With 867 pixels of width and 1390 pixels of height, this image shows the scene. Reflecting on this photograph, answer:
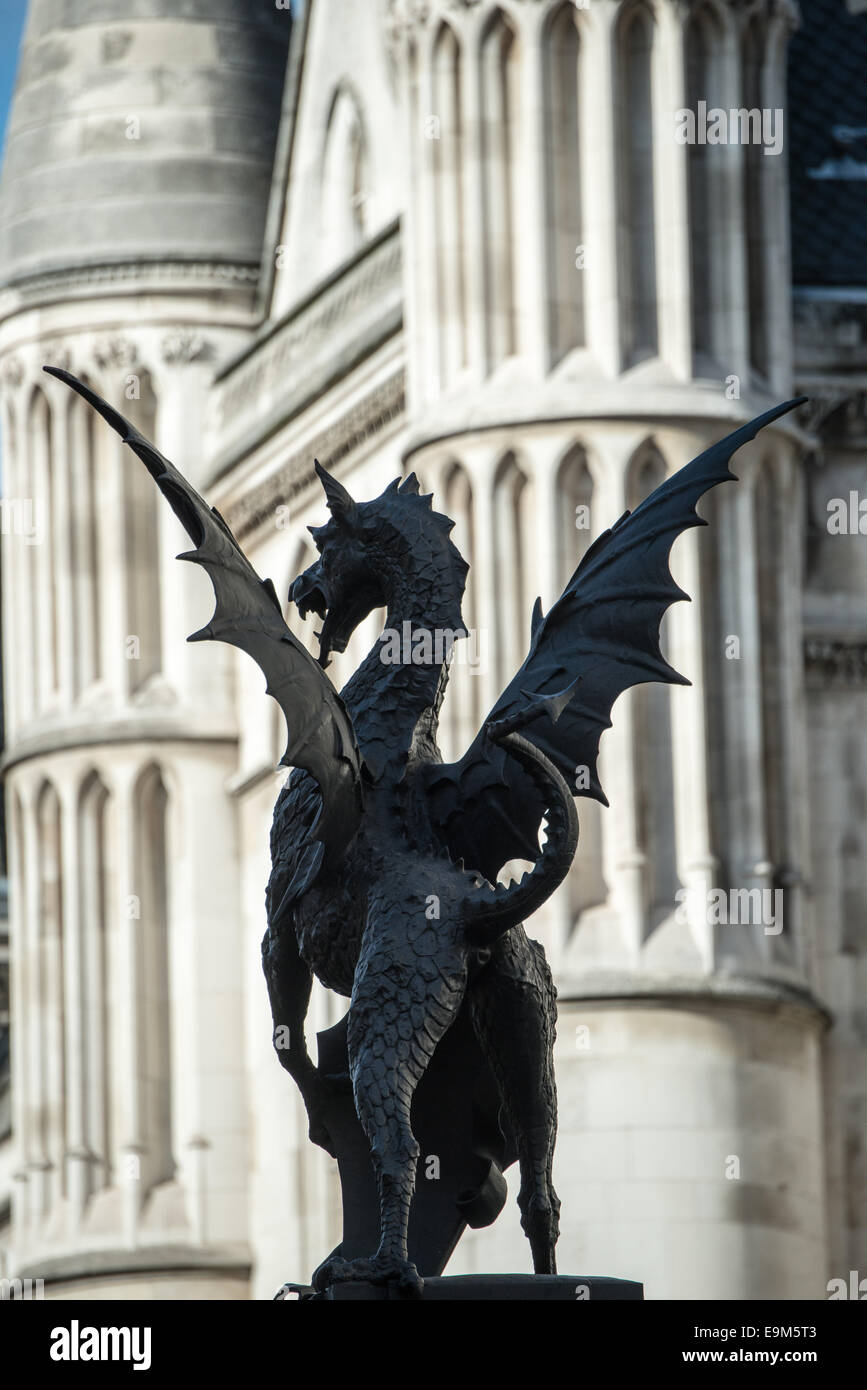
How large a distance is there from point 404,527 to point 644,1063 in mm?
13708

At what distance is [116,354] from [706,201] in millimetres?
8870

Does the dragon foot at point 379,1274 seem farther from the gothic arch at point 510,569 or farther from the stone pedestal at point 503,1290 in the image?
the gothic arch at point 510,569

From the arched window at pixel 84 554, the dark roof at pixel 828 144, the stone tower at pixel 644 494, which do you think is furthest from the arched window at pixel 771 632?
the arched window at pixel 84 554

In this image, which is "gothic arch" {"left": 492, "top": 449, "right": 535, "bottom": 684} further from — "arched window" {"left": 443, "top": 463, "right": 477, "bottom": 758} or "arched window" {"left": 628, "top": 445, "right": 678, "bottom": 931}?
"arched window" {"left": 628, "top": 445, "right": 678, "bottom": 931}

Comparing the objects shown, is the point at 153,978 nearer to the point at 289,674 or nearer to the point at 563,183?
the point at 563,183

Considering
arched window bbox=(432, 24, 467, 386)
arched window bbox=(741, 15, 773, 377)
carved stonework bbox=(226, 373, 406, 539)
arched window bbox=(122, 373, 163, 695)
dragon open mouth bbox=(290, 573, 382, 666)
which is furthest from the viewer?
arched window bbox=(122, 373, 163, 695)

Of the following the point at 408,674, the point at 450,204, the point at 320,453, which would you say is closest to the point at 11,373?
the point at 320,453

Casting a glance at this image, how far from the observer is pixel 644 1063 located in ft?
85.8

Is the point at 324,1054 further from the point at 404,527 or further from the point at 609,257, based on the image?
the point at 609,257

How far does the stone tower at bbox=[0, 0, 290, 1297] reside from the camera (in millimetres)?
33969

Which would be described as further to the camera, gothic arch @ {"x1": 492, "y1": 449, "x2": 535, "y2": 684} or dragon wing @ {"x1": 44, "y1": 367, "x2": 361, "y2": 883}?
gothic arch @ {"x1": 492, "y1": 449, "x2": 535, "y2": 684}

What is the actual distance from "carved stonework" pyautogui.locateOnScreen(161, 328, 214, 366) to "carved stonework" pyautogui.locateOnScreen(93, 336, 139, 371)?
0.84 feet

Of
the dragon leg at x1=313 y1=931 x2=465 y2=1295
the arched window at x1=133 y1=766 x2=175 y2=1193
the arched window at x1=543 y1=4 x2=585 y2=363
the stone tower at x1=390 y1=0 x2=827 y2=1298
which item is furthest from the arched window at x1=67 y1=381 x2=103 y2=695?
the dragon leg at x1=313 y1=931 x2=465 y2=1295
